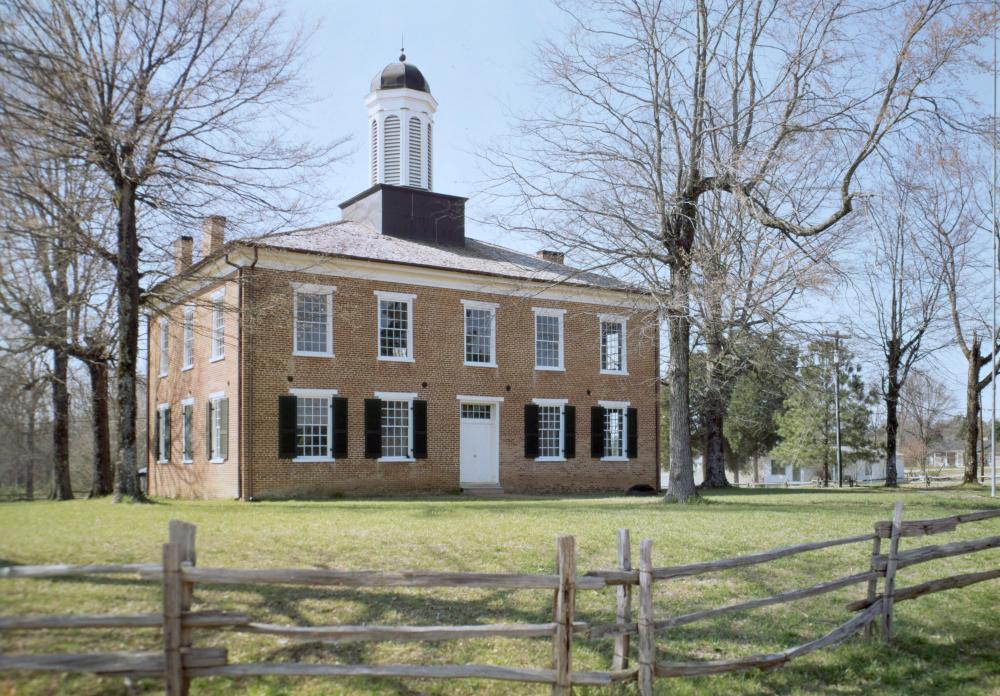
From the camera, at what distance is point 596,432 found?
29609 millimetres

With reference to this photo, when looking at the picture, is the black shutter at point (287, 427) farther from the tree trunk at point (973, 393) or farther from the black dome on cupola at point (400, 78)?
the tree trunk at point (973, 393)

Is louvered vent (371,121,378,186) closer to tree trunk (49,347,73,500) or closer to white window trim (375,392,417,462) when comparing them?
white window trim (375,392,417,462)

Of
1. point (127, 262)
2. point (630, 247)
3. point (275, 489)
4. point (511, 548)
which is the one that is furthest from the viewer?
point (275, 489)

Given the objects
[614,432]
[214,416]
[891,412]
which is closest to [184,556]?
[214,416]

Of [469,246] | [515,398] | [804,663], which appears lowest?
[804,663]

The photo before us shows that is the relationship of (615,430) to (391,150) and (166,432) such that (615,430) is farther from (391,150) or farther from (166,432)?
(166,432)

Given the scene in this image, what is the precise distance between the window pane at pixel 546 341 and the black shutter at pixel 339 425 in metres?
7.02

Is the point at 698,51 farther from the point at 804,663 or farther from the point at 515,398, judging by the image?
the point at 804,663

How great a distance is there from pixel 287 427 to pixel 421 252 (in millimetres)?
7074

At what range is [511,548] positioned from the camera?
12.0m

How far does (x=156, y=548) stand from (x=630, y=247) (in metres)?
12.4

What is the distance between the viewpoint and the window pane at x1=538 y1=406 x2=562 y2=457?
93.7ft

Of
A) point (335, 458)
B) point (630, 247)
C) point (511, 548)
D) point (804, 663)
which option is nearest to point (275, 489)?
point (335, 458)

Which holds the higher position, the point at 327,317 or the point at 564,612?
the point at 327,317
